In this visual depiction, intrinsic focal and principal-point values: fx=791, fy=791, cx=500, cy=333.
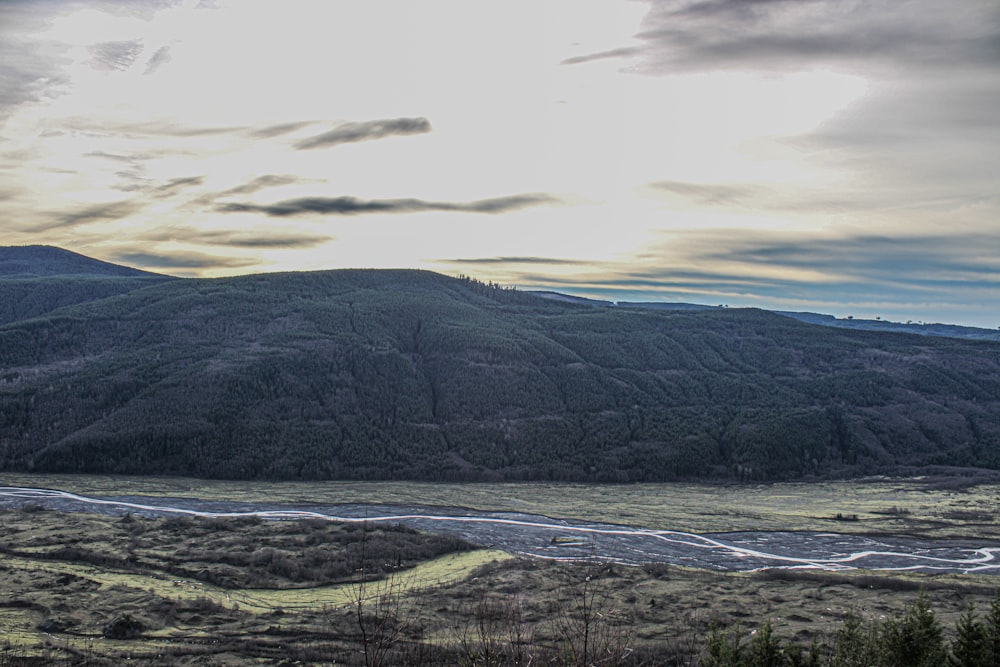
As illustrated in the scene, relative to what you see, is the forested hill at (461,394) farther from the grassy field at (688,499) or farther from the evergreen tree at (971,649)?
the evergreen tree at (971,649)

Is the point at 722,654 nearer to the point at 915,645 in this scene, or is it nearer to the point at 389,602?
the point at 915,645

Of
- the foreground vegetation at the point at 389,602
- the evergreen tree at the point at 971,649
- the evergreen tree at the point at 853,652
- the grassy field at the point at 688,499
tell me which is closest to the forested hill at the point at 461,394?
the grassy field at the point at 688,499

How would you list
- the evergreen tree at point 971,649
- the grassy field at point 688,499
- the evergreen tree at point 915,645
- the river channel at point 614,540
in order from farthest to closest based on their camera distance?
the grassy field at point 688,499 → the river channel at point 614,540 → the evergreen tree at point 971,649 → the evergreen tree at point 915,645

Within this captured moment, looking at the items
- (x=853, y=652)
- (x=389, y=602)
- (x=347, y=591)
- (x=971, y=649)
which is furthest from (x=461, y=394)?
(x=971, y=649)

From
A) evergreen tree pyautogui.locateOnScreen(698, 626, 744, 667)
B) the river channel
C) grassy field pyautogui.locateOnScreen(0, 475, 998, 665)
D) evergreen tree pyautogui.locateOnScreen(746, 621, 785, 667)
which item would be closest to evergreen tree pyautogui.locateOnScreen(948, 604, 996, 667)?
evergreen tree pyautogui.locateOnScreen(746, 621, 785, 667)

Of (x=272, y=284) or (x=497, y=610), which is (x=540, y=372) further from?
(x=497, y=610)

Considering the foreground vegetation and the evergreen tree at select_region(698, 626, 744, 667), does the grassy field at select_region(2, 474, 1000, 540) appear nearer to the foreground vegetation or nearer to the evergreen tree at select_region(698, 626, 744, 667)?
the foreground vegetation

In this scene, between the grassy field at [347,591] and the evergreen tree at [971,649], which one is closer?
the evergreen tree at [971,649]
